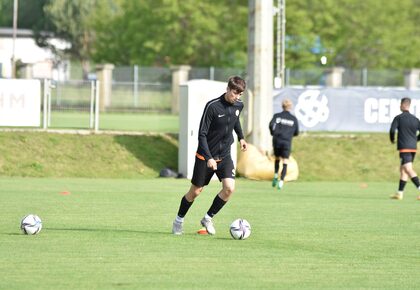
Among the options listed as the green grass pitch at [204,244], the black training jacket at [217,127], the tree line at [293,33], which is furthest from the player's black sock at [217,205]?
the tree line at [293,33]

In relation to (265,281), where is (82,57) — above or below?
above

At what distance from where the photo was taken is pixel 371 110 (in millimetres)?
34031

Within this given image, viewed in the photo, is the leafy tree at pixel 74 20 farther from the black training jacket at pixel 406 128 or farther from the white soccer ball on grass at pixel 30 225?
the white soccer ball on grass at pixel 30 225

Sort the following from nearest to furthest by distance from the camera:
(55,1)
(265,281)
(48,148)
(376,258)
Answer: (265,281), (376,258), (48,148), (55,1)

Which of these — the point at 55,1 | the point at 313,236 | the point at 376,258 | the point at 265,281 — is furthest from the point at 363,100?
the point at 55,1

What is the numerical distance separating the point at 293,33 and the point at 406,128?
44507mm

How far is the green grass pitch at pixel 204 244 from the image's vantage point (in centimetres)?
1083

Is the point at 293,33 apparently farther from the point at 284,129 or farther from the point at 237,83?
the point at 237,83

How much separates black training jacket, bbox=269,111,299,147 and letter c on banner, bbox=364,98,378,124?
8.67 meters

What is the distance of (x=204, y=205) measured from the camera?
20.1 meters

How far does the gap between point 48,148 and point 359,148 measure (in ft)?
30.0

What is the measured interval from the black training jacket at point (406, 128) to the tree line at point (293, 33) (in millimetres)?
43715

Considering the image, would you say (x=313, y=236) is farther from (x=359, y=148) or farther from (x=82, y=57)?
(x=82, y=57)

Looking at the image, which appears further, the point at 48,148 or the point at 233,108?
the point at 48,148
